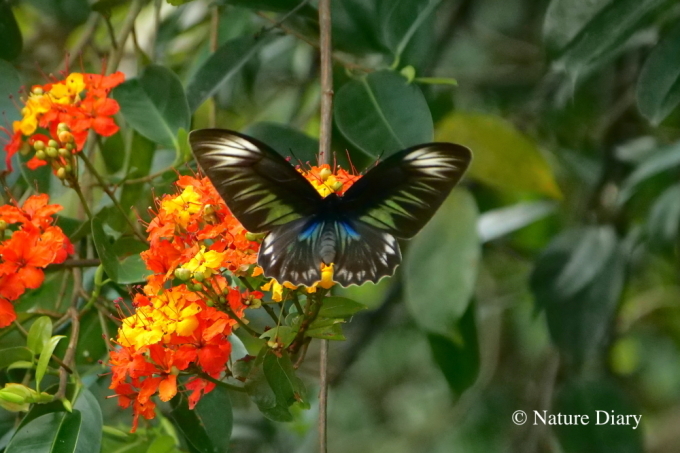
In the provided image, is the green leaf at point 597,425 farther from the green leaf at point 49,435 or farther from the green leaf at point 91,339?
the green leaf at point 49,435

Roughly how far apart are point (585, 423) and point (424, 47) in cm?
97

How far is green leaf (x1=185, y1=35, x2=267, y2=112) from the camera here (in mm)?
1405

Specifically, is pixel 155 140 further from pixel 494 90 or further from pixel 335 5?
pixel 494 90

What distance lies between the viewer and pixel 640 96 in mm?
1345

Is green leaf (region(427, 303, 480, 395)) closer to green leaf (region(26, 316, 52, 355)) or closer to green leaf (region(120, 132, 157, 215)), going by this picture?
green leaf (region(120, 132, 157, 215))

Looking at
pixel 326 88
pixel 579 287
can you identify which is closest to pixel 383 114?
pixel 326 88

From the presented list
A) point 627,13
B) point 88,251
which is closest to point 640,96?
point 627,13

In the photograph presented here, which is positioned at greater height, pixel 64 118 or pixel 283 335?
pixel 64 118

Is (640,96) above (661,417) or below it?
above

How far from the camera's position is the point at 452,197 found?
1653 millimetres

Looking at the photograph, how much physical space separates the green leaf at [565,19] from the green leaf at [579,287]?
2.01 ft

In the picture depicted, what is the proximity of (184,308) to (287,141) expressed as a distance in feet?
1.69

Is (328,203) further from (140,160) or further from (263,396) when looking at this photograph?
(140,160)

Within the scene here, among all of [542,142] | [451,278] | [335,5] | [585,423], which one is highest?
[335,5]
